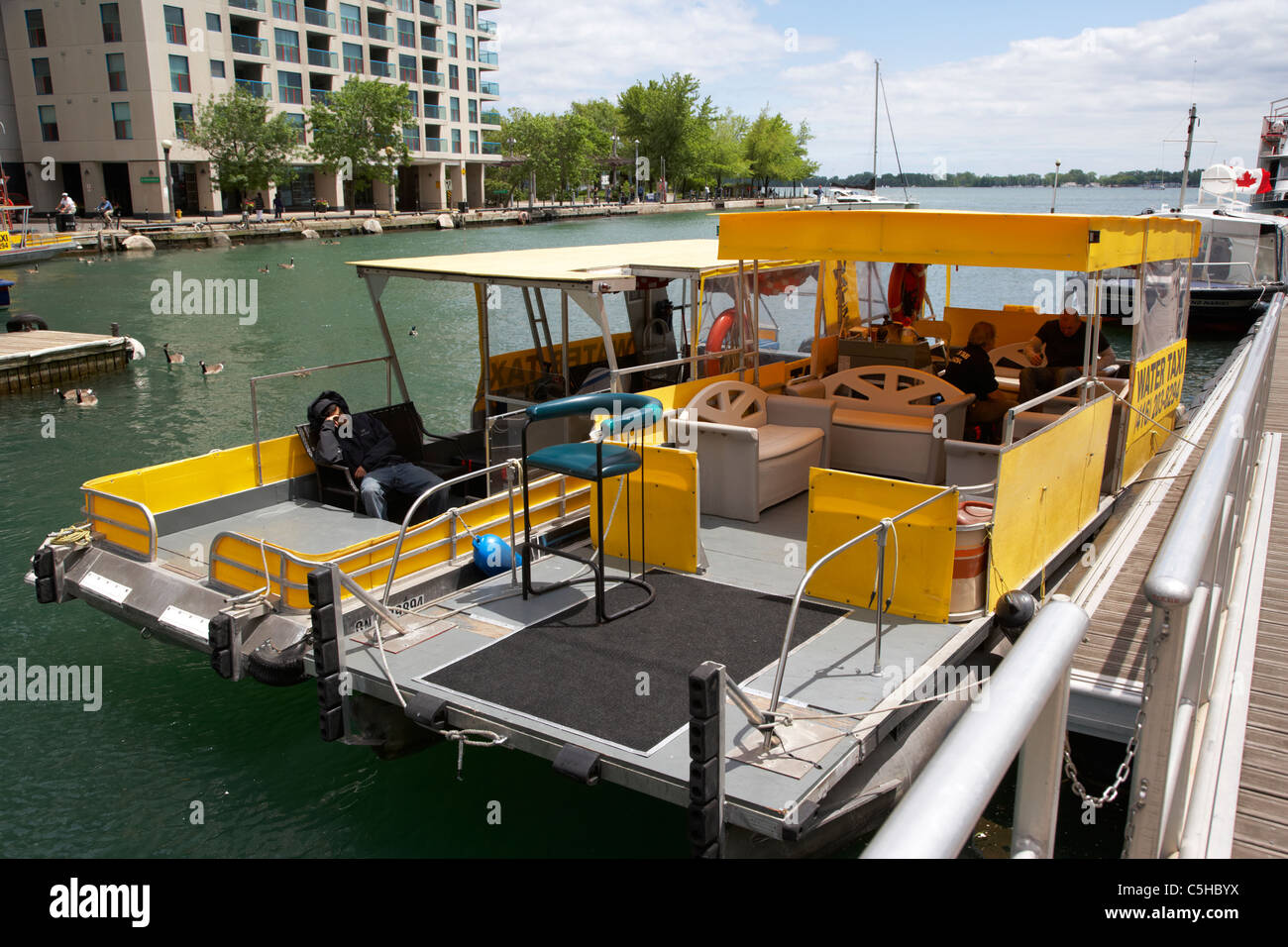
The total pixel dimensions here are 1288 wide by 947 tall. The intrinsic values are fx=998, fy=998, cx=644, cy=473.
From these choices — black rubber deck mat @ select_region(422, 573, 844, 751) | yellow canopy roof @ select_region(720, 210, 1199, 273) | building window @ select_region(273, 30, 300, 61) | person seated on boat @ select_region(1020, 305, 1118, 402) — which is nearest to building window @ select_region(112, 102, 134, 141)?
building window @ select_region(273, 30, 300, 61)

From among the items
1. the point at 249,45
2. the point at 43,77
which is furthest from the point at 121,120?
the point at 249,45

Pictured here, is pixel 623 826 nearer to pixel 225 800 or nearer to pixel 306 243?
pixel 225 800

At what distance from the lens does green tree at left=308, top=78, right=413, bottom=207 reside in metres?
70.8

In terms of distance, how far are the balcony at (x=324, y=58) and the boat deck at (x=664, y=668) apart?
258 feet

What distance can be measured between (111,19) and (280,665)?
68.0 metres

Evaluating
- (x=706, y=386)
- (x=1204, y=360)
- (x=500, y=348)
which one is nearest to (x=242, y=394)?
(x=500, y=348)

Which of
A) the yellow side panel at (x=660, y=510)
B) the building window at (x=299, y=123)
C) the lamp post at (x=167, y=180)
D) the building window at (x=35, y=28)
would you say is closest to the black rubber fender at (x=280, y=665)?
the yellow side panel at (x=660, y=510)

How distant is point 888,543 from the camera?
683 cm

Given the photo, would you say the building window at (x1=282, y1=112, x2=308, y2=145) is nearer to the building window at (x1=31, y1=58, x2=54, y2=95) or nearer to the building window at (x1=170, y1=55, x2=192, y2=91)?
the building window at (x1=170, y1=55, x2=192, y2=91)

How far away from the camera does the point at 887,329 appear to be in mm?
11719

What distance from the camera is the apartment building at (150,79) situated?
61.6 meters

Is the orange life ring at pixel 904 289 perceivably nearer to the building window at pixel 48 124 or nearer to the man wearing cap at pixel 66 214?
the man wearing cap at pixel 66 214

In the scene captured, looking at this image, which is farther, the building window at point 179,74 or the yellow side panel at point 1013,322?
the building window at point 179,74

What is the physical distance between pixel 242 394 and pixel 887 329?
704 inches
